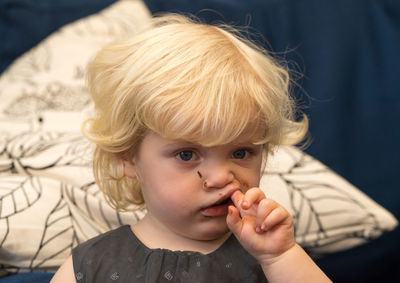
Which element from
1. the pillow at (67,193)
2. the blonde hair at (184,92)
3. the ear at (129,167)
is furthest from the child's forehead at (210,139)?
the pillow at (67,193)

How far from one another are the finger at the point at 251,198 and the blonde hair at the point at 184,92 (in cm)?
8

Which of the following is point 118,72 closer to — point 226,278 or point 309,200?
point 226,278

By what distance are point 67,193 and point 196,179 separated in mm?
427

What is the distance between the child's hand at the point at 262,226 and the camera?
70 cm

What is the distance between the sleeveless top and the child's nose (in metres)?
0.13

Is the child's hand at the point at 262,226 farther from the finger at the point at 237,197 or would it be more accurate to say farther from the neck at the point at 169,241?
the neck at the point at 169,241

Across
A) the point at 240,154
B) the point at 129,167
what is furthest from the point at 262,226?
the point at 129,167

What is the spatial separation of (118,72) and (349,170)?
0.84 metres

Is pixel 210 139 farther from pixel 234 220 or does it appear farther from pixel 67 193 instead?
pixel 67 193

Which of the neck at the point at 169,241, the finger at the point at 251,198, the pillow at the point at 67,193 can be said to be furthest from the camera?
the pillow at the point at 67,193

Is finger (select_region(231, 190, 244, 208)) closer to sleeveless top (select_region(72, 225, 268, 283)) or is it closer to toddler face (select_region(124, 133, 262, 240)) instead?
toddler face (select_region(124, 133, 262, 240))

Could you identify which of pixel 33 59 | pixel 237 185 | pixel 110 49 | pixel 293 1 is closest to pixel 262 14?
pixel 293 1

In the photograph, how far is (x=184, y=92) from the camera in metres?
0.72

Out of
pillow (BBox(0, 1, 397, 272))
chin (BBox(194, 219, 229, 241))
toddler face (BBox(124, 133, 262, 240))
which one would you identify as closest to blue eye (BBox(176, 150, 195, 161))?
toddler face (BBox(124, 133, 262, 240))
